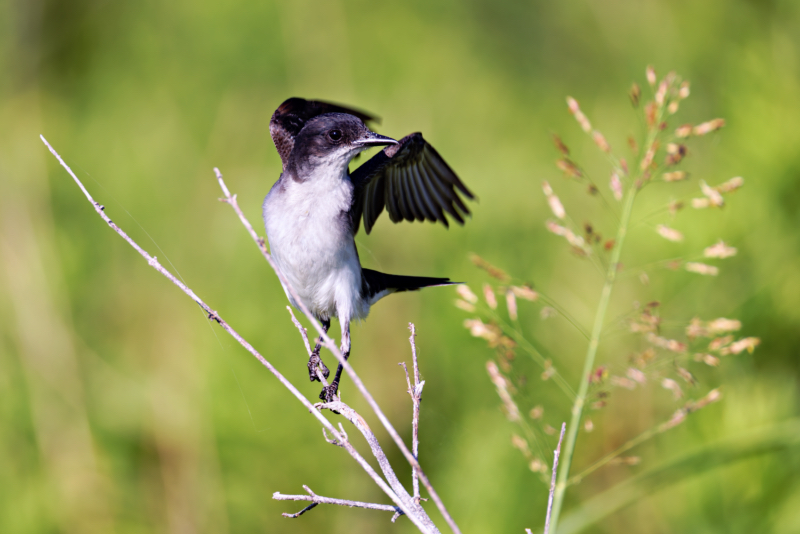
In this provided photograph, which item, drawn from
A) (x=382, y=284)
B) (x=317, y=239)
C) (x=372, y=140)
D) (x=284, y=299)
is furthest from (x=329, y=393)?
Result: (x=284, y=299)

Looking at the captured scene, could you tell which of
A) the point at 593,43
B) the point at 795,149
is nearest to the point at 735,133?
the point at 795,149

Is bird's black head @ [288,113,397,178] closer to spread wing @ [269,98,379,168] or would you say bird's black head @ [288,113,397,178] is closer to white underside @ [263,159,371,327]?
white underside @ [263,159,371,327]

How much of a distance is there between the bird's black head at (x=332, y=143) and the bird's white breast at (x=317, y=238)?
28 millimetres

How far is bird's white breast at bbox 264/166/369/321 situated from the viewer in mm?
1709

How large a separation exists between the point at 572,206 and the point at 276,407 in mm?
1590

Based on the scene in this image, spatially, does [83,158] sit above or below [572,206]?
above

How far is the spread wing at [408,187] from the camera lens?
1.86 m

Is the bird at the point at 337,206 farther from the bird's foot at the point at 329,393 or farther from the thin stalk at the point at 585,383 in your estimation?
the thin stalk at the point at 585,383

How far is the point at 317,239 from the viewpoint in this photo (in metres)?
1.70

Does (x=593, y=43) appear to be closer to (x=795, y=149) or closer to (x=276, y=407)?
(x=795, y=149)

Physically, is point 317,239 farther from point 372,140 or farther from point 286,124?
point 286,124

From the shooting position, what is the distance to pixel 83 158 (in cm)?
343

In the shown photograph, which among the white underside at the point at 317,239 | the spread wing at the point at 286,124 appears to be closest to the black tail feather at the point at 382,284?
the white underside at the point at 317,239

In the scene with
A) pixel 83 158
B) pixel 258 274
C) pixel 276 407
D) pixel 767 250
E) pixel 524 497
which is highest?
pixel 83 158
